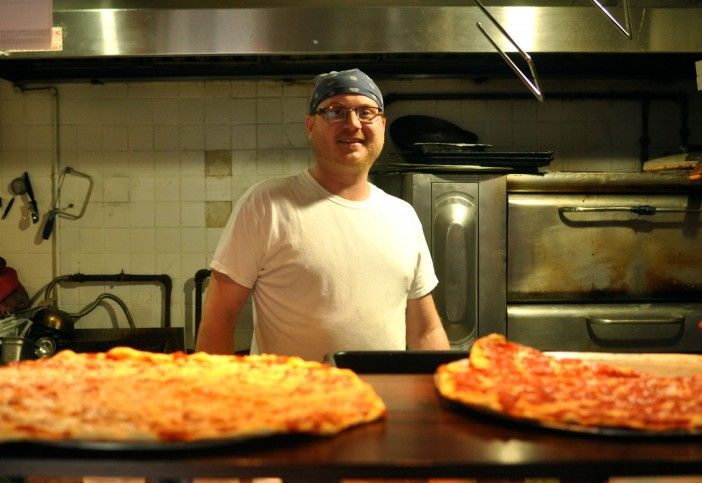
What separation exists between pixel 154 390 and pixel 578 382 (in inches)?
30.7

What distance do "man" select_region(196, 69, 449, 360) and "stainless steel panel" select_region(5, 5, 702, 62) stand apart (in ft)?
3.20

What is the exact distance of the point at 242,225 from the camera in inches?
94.0

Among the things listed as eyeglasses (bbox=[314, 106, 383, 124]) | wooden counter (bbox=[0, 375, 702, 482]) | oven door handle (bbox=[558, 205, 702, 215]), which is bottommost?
wooden counter (bbox=[0, 375, 702, 482])

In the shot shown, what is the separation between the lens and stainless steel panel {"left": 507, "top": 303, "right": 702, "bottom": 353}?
380 cm

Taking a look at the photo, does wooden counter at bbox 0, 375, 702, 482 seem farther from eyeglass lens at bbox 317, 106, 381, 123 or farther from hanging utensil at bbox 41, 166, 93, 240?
hanging utensil at bbox 41, 166, 93, 240

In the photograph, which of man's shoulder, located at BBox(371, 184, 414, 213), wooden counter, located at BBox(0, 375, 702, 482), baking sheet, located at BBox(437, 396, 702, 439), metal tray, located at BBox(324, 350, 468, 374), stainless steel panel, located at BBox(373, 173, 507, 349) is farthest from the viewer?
stainless steel panel, located at BBox(373, 173, 507, 349)

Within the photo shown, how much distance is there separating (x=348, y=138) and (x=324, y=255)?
Answer: 0.35 meters

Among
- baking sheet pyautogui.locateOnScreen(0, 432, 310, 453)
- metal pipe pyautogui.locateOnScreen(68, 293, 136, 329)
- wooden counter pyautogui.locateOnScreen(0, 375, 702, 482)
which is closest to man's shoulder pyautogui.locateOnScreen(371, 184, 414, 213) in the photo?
wooden counter pyautogui.locateOnScreen(0, 375, 702, 482)

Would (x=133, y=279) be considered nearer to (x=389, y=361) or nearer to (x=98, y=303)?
(x=98, y=303)

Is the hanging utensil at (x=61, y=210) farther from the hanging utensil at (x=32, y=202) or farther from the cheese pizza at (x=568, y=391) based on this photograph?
the cheese pizza at (x=568, y=391)

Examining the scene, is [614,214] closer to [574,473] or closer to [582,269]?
[582,269]

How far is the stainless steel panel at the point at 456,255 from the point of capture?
378 centimetres

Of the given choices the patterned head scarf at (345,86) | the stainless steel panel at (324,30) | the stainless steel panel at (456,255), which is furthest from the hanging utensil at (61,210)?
the patterned head scarf at (345,86)

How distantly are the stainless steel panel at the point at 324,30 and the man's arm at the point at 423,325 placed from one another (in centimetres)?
127
